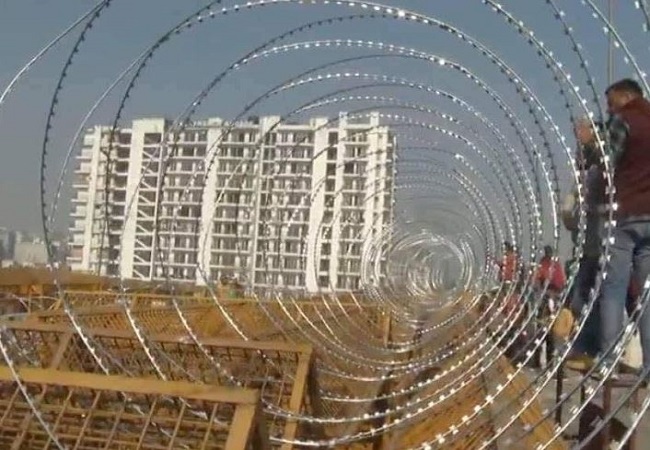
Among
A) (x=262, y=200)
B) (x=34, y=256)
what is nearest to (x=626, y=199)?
(x=34, y=256)

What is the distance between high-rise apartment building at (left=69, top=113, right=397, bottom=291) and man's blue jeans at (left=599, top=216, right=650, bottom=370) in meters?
2.87

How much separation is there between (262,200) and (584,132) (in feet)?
27.6

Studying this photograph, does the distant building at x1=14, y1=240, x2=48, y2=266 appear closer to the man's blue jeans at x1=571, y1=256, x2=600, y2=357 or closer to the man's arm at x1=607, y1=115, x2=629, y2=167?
the man's arm at x1=607, y1=115, x2=629, y2=167

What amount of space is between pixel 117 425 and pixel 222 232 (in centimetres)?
841

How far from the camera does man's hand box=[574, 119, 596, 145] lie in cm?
463

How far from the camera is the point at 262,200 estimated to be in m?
13.1

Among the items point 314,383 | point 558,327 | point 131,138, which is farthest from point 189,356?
point 131,138

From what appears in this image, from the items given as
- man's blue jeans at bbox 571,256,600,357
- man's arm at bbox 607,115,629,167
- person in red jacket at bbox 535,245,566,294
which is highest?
man's arm at bbox 607,115,629,167

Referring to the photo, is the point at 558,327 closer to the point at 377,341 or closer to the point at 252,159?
the point at 252,159

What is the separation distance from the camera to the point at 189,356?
21.9ft

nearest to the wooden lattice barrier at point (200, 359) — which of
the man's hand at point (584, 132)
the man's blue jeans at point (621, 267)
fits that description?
the man's blue jeans at point (621, 267)

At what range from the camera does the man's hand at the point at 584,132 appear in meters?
4.63

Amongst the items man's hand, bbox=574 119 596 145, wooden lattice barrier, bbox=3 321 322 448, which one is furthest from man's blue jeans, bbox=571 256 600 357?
wooden lattice barrier, bbox=3 321 322 448

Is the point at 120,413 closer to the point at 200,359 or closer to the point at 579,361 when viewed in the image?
the point at 579,361
